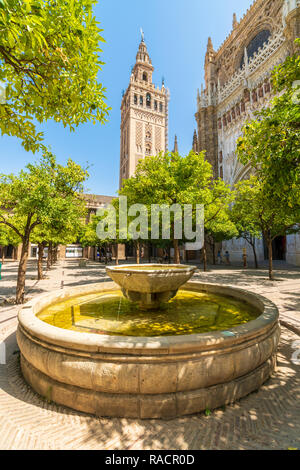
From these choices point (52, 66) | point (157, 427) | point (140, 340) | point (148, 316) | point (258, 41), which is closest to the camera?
point (157, 427)

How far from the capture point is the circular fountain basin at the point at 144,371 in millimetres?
2727

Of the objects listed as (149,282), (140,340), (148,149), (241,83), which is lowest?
(140,340)

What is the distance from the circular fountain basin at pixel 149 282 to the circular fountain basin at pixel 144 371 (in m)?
1.79

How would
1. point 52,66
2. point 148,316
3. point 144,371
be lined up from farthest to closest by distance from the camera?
point 148,316 → point 52,66 → point 144,371

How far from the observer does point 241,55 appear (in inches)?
1519

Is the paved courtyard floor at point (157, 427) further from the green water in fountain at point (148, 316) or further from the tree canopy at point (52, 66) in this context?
the tree canopy at point (52, 66)

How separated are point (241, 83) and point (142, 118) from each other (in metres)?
32.4

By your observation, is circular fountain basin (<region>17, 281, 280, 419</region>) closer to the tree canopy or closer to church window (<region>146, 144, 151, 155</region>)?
the tree canopy

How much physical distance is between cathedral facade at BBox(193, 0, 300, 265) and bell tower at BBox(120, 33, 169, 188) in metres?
20.4

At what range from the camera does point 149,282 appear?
469cm

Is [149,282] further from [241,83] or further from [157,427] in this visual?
[241,83]

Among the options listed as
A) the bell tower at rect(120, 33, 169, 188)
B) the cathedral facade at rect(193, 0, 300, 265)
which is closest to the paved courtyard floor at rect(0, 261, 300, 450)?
the cathedral facade at rect(193, 0, 300, 265)

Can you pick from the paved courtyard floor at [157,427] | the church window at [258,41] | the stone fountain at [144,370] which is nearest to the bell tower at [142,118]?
the church window at [258,41]

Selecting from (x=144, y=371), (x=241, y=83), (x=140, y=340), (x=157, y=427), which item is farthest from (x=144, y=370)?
(x=241, y=83)
